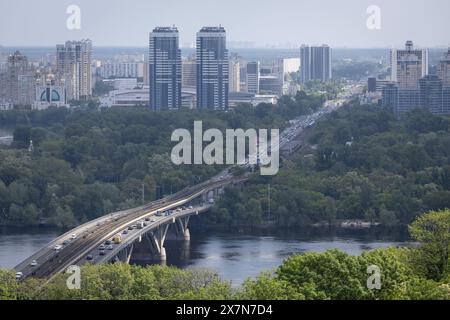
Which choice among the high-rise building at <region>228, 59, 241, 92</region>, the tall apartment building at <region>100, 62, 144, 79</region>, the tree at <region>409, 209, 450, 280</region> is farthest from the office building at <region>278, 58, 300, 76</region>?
the tree at <region>409, 209, 450, 280</region>

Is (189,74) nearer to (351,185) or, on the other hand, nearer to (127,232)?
(351,185)

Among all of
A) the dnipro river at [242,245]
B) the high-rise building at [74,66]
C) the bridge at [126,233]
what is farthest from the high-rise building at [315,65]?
the dnipro river at [242,245]

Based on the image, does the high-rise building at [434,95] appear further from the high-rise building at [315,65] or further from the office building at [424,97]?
the high-rise building at [315,65]

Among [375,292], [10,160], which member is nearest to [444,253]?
[375,292]

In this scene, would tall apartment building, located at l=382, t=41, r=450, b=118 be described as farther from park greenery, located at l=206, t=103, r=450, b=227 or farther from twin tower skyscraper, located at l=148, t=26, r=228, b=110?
park greenery, located at l=206, t=103, r=450, b=227

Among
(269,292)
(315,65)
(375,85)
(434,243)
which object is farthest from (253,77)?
(269,292)
